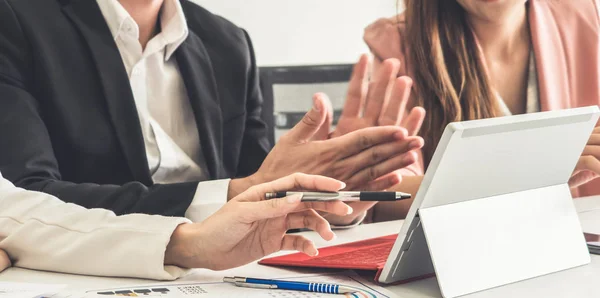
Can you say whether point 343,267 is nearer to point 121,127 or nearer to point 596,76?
point 121,127

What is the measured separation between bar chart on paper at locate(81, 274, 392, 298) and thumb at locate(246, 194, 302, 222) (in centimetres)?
7

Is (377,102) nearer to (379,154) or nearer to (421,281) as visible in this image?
(379,154)

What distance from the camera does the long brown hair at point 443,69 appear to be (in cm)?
134

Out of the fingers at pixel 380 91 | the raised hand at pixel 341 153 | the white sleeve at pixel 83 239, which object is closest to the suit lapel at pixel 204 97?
the raised hand at pixel 341 153

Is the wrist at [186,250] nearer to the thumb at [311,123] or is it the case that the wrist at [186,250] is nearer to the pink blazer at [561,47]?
the thumb at [311,123]

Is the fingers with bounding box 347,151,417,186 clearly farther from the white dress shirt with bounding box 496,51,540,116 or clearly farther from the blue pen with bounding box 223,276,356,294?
the white dress shirt with bounding box 496,51,540,116

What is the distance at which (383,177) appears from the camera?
921 mm

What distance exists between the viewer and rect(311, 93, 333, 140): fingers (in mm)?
891

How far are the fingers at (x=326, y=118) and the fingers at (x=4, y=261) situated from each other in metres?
0.43

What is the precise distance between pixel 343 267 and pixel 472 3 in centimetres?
84

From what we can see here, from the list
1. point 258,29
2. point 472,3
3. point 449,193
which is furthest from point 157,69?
point 258,29

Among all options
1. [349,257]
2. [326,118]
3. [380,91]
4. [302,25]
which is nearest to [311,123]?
[326,118]

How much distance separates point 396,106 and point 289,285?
1.47ft

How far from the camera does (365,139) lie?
0.87 metres
